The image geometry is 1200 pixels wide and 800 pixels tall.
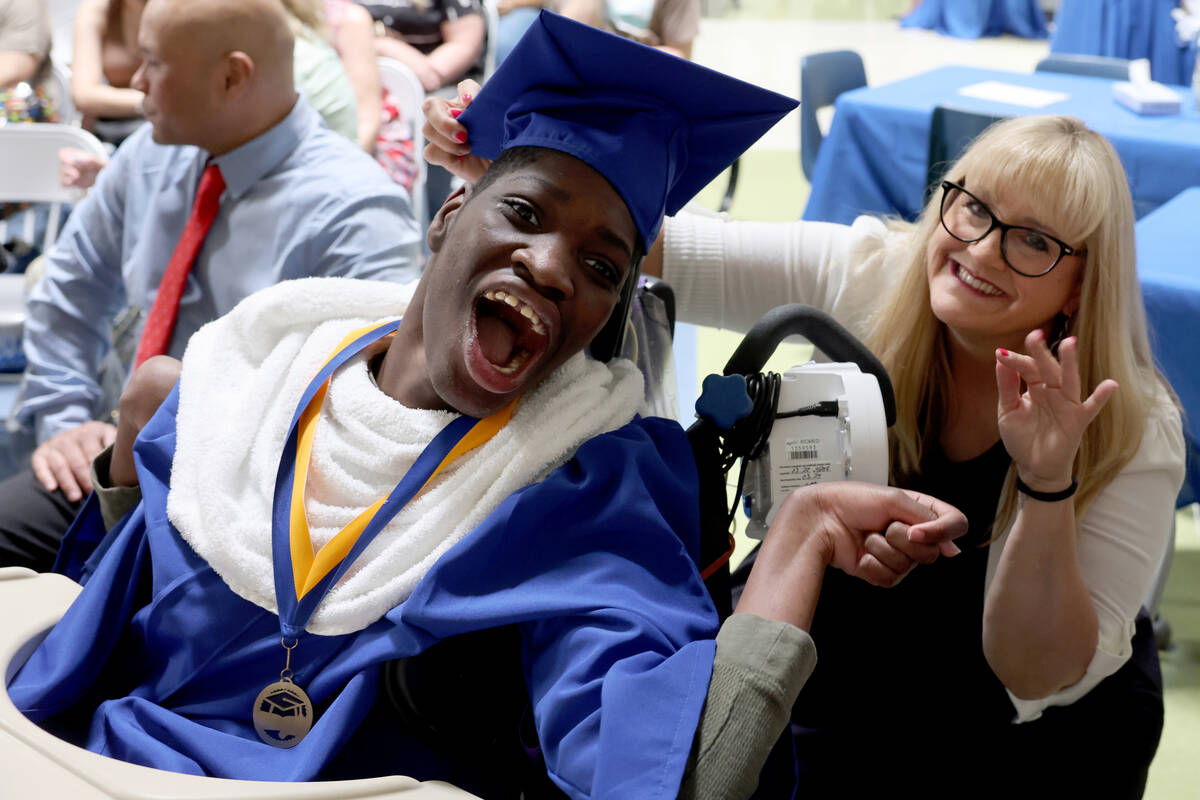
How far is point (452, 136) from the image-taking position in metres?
1.56

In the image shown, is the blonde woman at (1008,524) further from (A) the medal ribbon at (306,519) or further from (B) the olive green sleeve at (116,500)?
(B) the olive green sleeve at (116,500)

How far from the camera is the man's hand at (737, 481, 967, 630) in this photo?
1245mm

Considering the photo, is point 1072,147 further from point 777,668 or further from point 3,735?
point 3,735

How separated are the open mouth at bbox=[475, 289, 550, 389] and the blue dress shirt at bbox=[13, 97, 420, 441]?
1.09 meters

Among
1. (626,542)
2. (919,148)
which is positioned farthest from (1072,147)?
(919,148)

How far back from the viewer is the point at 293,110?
8.45 feet

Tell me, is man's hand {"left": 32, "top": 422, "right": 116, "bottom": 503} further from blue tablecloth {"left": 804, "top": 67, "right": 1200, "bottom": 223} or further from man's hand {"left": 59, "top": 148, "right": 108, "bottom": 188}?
blue tablecloth {"left": 804, "top": 67, "right": 1200, "bottom": 223}

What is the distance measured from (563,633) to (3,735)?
563 millimetres

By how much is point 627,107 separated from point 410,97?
2.92m

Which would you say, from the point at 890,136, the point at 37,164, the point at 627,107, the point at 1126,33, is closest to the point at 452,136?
the point at 627,107

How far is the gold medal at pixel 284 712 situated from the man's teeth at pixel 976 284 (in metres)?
1.09

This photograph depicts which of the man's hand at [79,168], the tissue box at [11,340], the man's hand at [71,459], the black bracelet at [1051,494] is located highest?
the black bracelet at [1051,494]

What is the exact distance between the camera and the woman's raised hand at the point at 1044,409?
135cm

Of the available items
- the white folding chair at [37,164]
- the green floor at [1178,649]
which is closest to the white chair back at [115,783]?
the green floor at [1178,649]
